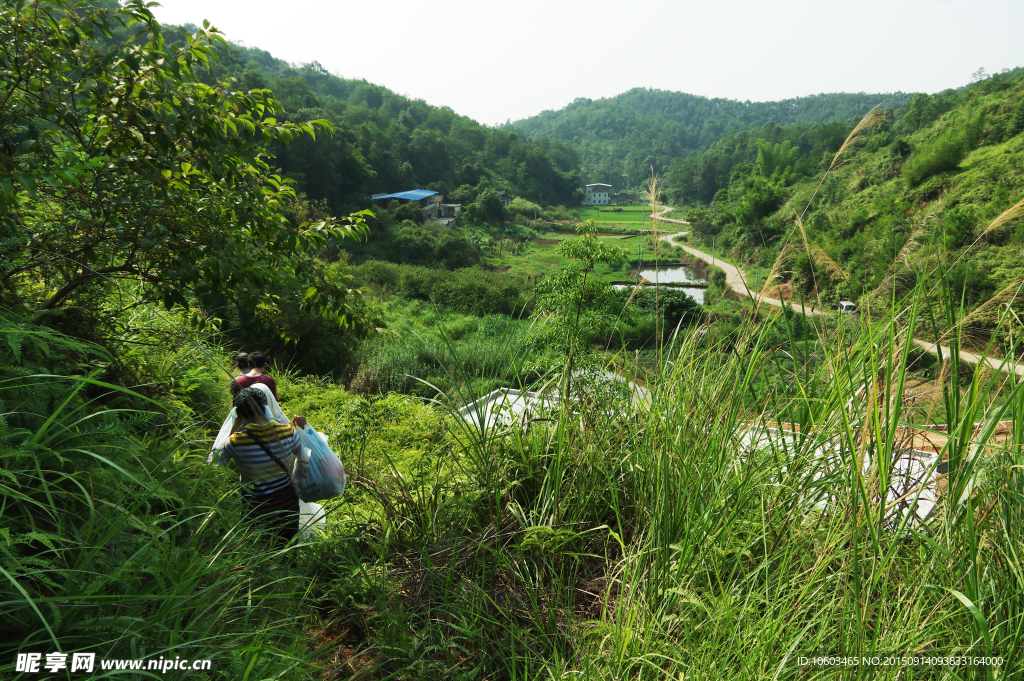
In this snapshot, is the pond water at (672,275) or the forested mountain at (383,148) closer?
the pond water at (672,275)

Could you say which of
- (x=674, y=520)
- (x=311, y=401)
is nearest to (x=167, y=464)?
(x=674, y=520)

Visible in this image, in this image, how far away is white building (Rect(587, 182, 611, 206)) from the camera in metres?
68.8

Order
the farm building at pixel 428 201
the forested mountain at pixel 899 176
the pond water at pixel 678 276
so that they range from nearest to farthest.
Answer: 1. the pond water at pixel 678 276
2. the forested mountain at pixel 899 176
3. the farm building at pixel 428 201

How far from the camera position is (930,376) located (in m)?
1.87

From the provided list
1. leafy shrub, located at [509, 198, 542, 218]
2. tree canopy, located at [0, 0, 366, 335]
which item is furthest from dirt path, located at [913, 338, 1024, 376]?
leafy shrub, located at [509, 198, 542, 218]

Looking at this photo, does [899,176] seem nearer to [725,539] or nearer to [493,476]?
[725,539]

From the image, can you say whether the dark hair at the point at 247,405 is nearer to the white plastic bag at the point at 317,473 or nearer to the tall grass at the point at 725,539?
the white plastic bag at the point at 317,473

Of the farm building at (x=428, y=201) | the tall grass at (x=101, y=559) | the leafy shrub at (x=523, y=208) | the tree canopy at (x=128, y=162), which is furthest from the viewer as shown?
the leafy shrub at (x=523, y=208)

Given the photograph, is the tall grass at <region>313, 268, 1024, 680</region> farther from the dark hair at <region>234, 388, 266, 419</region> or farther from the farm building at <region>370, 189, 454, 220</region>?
the farm building at <region>370, 189, 454, 220</region>

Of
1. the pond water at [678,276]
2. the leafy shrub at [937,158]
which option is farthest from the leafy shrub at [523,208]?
the leafy shrub at [937,158]

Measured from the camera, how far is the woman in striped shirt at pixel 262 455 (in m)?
2.46

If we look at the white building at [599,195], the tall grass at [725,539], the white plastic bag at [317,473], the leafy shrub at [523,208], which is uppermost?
the white building at [599,195]

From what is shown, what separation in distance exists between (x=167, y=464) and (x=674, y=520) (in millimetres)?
1844

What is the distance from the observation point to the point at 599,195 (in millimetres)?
69312
